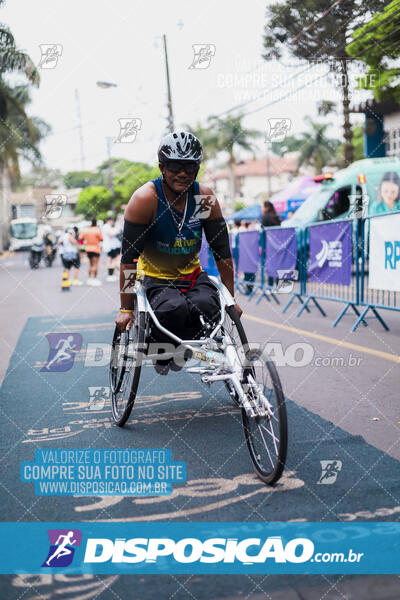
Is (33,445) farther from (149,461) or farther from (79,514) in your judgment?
(79,514)

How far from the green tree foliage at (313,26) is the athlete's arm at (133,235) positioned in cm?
1311

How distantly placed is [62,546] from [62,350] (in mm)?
5370

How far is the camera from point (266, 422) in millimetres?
3398

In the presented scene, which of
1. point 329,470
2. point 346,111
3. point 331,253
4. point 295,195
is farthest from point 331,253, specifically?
point 295,195

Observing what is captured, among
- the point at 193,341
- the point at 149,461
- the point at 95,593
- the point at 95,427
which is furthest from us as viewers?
the point at 95,427

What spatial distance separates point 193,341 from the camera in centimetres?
412

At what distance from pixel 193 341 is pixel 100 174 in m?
91.1

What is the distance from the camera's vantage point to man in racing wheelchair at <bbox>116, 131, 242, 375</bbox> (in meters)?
4.21

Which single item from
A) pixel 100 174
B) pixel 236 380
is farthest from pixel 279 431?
pixel 100 174

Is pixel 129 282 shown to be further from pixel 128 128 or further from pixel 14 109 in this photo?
pixel 14 109

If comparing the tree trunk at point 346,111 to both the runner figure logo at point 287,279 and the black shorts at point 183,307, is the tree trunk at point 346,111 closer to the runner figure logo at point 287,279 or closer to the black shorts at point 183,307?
the runner figure logo at point 287,279

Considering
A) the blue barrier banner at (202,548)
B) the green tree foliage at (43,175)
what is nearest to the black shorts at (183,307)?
the blue barrier banner at (202,548)

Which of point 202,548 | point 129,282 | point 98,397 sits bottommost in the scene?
point 98,397

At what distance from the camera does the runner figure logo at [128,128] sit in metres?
14.7
